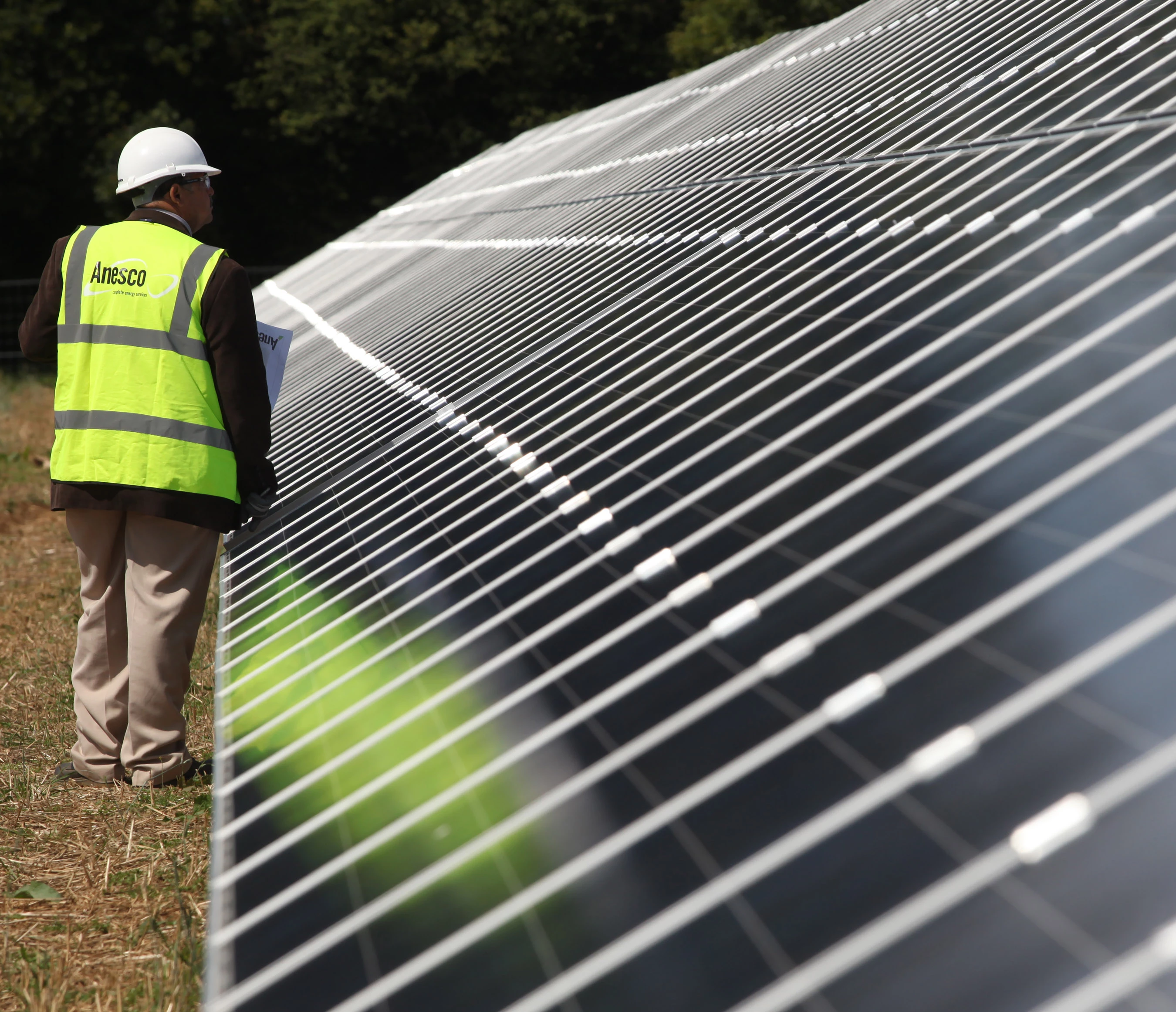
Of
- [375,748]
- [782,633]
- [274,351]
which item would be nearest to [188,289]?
[274,351]

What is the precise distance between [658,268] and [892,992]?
5.95m

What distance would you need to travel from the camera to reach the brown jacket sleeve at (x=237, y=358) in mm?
6141

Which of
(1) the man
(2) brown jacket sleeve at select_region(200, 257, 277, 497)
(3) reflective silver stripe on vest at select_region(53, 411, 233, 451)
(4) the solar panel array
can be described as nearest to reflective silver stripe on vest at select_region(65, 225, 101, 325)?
(1) the man

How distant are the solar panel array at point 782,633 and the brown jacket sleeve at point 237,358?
0.59 metres

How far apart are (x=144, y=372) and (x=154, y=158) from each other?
109cm

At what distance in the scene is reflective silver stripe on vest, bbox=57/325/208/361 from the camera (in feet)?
20.2

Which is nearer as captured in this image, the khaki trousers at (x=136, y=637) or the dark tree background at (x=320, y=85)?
the khaki trousers at (x=136, y=637)

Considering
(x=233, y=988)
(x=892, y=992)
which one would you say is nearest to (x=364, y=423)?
→ (x=233, y=988)

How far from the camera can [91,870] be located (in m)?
5.88

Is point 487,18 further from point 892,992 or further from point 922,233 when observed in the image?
point 892,992

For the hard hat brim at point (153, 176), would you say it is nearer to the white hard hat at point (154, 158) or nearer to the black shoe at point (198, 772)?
the white hard hat at point (154, 158)

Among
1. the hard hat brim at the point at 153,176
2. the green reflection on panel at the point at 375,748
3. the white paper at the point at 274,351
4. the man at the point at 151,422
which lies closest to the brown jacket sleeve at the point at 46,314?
the man at the point at 151,422

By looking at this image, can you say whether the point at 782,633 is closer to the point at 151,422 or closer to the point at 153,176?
the point at 151,422

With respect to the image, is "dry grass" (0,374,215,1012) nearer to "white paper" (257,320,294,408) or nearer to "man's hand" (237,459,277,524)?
"man's hand" (237,459,277,524)
